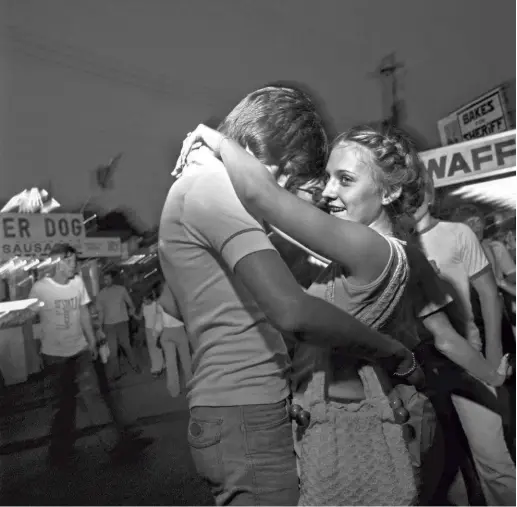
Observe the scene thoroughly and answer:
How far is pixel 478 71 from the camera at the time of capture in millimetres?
2484

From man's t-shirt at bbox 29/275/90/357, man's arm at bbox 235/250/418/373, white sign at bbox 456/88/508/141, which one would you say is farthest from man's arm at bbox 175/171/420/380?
white sign at bbox 456/88/508/141

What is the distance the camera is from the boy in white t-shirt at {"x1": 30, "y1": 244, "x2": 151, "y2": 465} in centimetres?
220

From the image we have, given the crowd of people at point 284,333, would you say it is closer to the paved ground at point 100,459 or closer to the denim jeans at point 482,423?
the denim jeans at point 482,423

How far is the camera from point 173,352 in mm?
2643

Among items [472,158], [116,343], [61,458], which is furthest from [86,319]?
[472,158]

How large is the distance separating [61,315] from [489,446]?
1881 mm

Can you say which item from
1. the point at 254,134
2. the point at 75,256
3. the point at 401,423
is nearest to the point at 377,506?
the point at 401,423

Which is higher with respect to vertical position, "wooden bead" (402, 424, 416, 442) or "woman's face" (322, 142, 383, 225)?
"woman's face" (322, 142, 383, 225)

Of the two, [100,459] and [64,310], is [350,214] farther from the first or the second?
[100,459]

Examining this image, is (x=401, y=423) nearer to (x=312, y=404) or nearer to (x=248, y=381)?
(x=312, y=404)

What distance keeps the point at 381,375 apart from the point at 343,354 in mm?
101

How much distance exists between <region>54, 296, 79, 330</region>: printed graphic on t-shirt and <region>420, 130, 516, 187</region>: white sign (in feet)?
5.84

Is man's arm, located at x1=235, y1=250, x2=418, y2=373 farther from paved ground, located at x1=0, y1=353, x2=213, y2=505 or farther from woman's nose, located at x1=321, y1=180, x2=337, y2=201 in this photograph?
paved ground, located at x1=0, y1=353, x2=213, y2=505

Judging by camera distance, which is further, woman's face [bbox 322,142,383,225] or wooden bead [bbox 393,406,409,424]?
woman's face [bbox 322,142,383,225]
